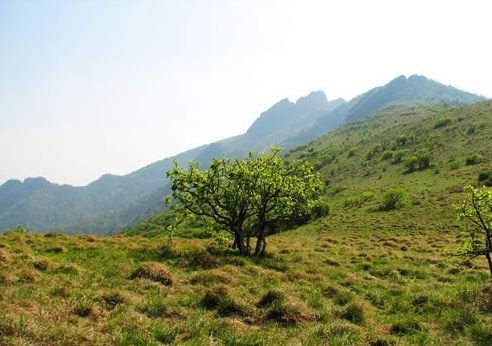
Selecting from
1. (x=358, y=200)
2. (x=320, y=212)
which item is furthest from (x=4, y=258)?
(x=358, y=200)

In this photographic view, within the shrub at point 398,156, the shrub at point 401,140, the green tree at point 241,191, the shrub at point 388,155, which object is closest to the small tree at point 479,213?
the green tree at point 241,191

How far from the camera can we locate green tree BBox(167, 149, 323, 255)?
32.9 metres

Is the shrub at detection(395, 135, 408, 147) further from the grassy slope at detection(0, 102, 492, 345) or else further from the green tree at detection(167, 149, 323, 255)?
the green tree at detection(167, 149, 323, 255)

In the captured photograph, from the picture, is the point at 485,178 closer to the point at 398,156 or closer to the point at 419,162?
the point at 419,162

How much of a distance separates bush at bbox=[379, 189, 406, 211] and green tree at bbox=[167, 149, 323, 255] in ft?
163

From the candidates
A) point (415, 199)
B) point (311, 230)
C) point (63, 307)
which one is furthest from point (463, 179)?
point (63, 307)

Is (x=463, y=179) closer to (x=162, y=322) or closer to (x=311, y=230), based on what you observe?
(x=311, y=230)

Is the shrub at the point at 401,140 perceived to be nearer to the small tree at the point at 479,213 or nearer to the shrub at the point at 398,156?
the shrub at the point at 398,156

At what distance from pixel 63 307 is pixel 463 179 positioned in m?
82.3

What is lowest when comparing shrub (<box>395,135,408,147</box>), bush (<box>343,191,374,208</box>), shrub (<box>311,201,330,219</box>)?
bush (<box>343,191,374,208</box>)

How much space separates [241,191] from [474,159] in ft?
256

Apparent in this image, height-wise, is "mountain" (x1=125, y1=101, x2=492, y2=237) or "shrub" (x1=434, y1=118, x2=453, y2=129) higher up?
"shrub" (x1=434, y1=118, x2=453, y2=129)

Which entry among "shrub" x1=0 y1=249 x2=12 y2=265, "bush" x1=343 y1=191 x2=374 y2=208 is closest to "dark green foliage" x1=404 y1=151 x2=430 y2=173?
"bush" x1=343 y1=191 x2=374 y2=208

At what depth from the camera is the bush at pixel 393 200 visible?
263 feet
